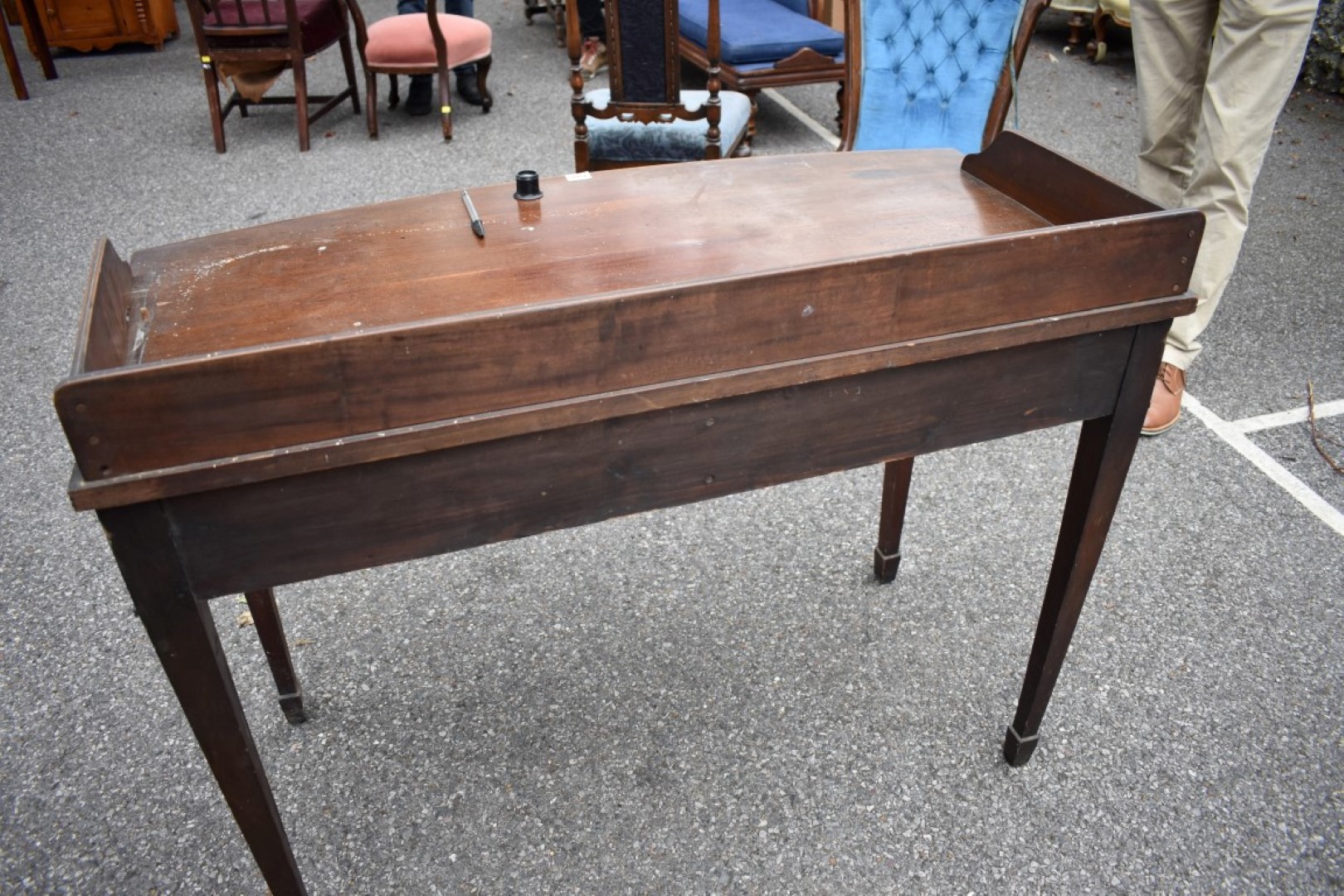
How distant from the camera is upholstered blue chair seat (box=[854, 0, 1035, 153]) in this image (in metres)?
3.19

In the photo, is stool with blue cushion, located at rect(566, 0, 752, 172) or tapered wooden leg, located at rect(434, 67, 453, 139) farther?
tapered wooden leg, located at rect(434, 67, 453, 139)

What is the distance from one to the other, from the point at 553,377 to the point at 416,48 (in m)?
4.30

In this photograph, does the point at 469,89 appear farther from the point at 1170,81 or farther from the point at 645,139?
the point at 1170,81

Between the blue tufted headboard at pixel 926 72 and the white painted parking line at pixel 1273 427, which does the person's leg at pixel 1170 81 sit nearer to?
the blue tufted headboard at pixel 926 72

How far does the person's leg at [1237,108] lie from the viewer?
2502 mm

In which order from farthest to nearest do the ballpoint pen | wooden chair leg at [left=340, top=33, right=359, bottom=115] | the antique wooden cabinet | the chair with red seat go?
the antique wooden cabinet
wooden chair leg at [left=340, top=33, right=359, bottom=115]
the chair with red seat
the ballpoint pen

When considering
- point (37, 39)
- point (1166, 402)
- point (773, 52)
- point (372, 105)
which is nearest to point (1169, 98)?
point (1166, 402)

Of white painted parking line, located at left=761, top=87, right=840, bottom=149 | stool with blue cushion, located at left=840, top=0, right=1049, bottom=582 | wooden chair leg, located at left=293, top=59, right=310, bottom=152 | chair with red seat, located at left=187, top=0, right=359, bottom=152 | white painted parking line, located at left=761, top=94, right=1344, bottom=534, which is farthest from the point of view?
white painted parking line, located at left=761, top=87, right=840, bottom=149

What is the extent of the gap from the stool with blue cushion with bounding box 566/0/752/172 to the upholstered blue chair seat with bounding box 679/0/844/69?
97 cm

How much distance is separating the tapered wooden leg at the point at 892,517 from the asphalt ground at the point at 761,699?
62mm

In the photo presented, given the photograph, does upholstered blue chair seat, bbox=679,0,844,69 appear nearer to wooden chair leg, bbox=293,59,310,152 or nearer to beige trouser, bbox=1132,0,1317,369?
wooden chair leg, bbox=293,59,310,152

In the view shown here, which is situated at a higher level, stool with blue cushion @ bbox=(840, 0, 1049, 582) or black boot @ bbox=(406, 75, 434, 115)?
stool with blue cushion @ bbox=(840, 0, 1049, 582)

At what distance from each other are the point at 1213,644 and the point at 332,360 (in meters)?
2.00

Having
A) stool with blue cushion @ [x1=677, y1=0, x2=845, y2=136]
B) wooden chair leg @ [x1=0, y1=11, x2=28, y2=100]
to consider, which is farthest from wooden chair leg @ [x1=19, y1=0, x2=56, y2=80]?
stool with blue cushion @ [x1=677, y1=0, x2=845, y2=136]
